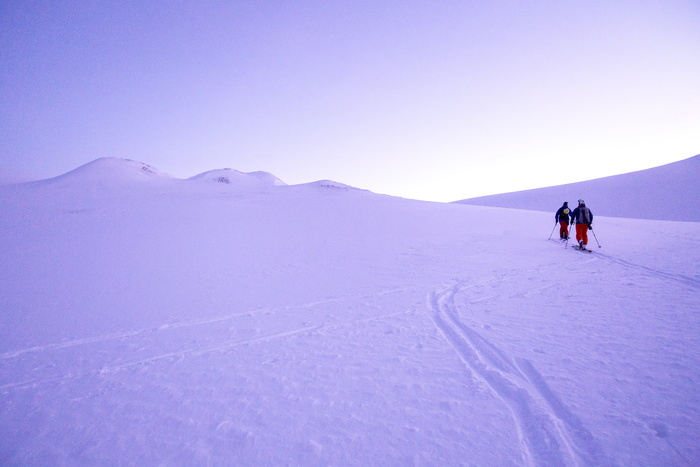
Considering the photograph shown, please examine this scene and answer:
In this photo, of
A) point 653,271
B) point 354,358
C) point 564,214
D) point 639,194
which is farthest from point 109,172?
point 639,194

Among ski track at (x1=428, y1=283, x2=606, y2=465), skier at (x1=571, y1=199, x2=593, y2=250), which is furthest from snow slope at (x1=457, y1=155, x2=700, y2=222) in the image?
ski track at (x1=428, y1=283, x2=606, y2=465)

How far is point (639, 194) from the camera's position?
41.8 meters

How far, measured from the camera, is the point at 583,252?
11125mm

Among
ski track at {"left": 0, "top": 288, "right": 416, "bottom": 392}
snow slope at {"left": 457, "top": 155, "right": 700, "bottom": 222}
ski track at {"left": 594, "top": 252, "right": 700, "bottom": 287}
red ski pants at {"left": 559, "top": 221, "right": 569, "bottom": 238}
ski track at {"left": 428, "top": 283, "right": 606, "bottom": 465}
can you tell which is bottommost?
ski track at {"left": 0, "top": 288, "right": 416, "bottom": 392}

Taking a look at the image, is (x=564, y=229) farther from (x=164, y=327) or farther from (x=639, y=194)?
(x=639, y=194)

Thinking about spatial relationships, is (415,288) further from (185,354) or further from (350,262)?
(185,354)

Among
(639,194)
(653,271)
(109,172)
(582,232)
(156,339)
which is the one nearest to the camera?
(156,339)

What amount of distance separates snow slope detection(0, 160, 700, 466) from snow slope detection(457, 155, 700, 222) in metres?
35.0

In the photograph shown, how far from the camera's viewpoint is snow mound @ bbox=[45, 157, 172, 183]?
30.6 m

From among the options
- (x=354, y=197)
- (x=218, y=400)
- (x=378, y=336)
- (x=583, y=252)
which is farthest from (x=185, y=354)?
(x=354, y=197)

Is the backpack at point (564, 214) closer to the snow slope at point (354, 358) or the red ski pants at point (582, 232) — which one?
the red ski pants at point (582, 232)

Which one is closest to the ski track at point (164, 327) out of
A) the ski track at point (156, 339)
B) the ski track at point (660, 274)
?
the ski track at point (156, 339)

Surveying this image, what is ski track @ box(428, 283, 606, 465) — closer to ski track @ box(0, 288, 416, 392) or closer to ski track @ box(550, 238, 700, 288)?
ski track @ box(0, 288, 416, 392)

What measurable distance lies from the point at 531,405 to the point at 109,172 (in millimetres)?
42805
